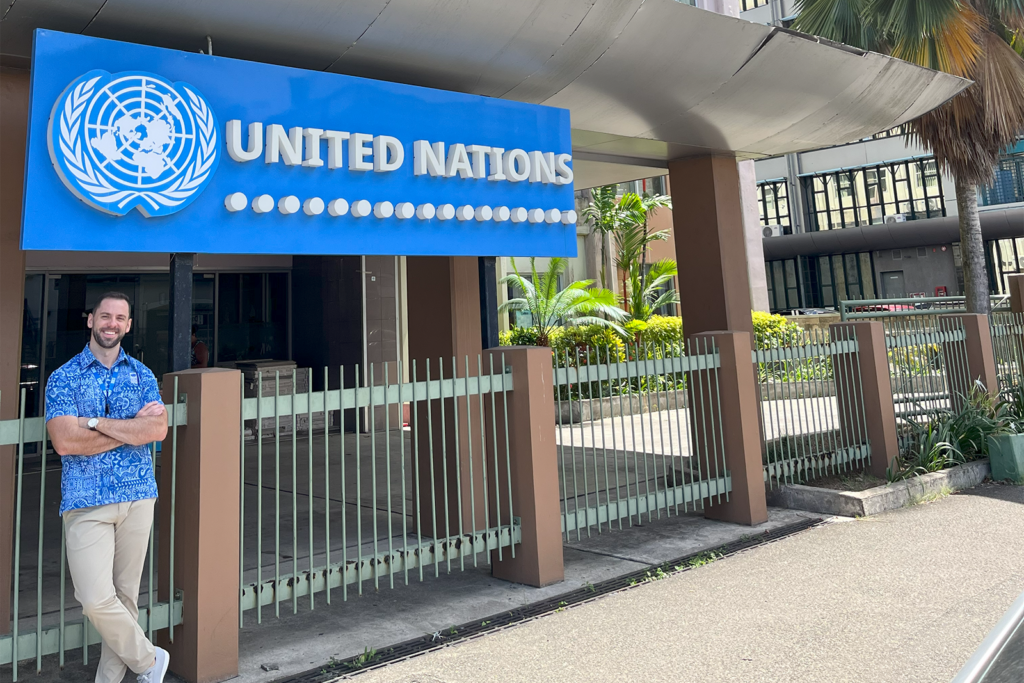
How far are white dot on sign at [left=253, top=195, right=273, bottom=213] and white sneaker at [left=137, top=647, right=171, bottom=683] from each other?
A: 2.48 metres

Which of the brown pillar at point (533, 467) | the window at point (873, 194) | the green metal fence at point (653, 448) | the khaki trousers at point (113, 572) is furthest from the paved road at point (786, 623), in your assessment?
the window at point (873, 194)

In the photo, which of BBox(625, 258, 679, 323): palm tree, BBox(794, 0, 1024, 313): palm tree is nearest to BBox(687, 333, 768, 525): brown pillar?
BBox(794, 0, 1024, 313): palm tree

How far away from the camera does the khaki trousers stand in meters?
3.44

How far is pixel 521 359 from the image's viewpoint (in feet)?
18.2

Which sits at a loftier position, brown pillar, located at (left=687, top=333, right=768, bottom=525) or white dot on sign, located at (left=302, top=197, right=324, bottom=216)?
white dot on sign, located at (left=302, top=197, right=324, bottom=216)

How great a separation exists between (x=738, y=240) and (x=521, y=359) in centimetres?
385

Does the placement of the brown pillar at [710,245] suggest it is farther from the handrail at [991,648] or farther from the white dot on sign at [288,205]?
the handrail at [991,648]

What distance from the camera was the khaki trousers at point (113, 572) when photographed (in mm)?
3443

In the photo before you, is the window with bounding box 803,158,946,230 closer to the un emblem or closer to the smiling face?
the un emblem

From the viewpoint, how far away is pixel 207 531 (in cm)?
405

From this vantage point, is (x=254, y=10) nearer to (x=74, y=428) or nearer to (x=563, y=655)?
(x=74, y=428)

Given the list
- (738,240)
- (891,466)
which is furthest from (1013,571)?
(738,240)

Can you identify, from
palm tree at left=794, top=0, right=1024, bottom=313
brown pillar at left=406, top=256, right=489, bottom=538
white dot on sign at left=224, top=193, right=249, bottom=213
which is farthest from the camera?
palm tree at left=794, top=0, right=1024, bottom=313

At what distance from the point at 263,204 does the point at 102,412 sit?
1628mm
